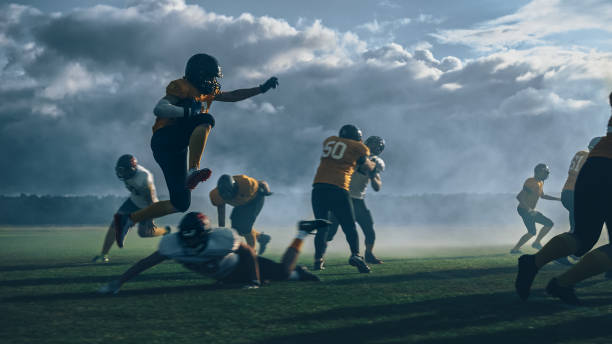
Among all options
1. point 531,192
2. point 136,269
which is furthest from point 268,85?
point 531,192

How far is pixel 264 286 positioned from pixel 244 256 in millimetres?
413

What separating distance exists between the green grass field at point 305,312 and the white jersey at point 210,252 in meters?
0.24

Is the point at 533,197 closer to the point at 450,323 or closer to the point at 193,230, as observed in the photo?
the point at 450,323

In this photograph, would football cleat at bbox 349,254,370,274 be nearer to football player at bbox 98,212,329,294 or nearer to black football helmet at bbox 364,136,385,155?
football player at bbox 98,212,329,294

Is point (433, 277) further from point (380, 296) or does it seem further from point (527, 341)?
point (527, 341)

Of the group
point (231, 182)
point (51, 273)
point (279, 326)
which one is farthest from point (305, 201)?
point (279, 326)

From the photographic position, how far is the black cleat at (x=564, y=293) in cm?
395

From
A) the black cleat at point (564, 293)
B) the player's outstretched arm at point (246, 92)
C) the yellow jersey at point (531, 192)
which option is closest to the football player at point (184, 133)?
the player's outstretched arm at point (246, 92)

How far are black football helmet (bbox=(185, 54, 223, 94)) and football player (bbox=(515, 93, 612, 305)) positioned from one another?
3.33 m

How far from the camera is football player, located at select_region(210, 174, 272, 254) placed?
8.64 meters

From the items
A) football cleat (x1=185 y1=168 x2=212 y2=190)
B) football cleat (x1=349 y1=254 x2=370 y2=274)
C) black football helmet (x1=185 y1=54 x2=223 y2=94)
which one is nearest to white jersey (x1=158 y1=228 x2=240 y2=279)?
football cleat (x1=185 y1=168 x2=212 y2=190)

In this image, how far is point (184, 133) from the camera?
473cm

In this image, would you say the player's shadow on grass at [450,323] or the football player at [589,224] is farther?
the football player at [589,224]

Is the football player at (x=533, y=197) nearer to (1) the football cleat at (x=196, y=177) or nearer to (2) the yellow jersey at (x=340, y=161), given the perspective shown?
(2) the yellow jersey at (x=340, y=161)
